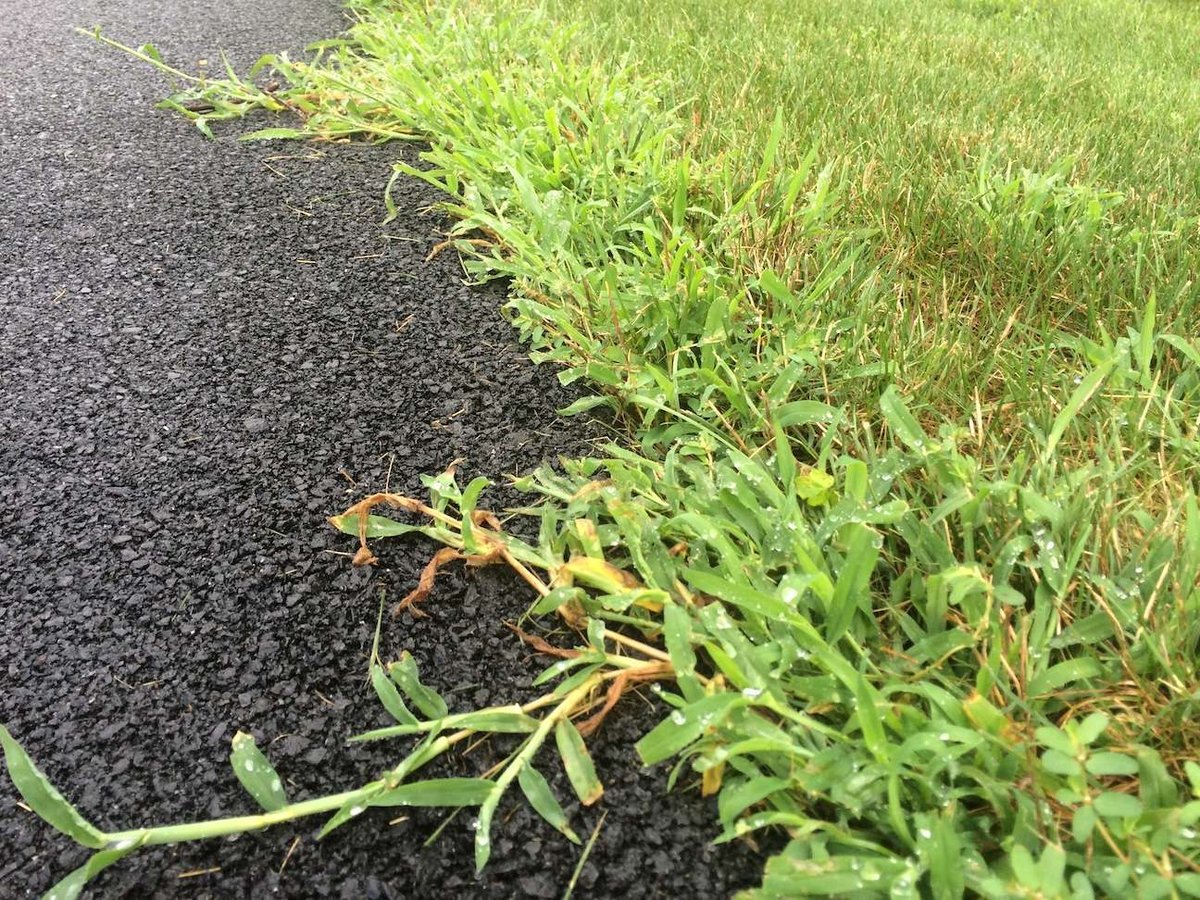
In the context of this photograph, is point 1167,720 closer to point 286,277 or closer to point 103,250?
point 286,277

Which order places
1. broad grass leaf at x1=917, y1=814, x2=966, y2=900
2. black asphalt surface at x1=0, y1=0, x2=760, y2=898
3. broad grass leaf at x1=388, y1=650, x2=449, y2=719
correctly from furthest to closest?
broad grass leaf at x1=388, y1=650, x2=449, y2=719, black asphalt surface at x1=0, y1=0, x2=760, y2=898, broad grass leaf at x1=917, y1=814, x2=966, y2=900

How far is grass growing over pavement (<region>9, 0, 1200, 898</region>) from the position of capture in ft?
2.89

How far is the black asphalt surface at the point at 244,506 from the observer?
91 centimetres

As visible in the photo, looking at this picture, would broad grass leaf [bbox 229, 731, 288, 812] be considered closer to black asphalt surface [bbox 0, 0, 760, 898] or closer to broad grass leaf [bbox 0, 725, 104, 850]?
black asphalt surface [bbox 0, 0, 760, 898]

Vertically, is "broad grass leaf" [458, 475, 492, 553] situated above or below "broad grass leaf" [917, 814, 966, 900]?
below

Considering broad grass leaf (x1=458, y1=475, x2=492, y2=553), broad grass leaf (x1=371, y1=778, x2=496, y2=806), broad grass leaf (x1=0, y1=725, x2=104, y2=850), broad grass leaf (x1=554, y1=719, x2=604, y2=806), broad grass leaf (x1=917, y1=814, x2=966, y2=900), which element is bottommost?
broad grass leaf (x1=0, y1=725, x2=104, y2=850)

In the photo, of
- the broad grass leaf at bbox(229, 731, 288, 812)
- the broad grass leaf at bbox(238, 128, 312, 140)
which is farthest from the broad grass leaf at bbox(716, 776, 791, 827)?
the broad grass leaf at bbox(238, 128, 312, 140)

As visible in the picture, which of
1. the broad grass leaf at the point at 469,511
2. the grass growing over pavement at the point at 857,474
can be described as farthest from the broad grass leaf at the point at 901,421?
the broad grass leaf at the point at 469,511

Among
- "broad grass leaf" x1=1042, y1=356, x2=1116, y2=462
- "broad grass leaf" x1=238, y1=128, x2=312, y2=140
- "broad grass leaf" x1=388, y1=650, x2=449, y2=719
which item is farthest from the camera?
"broad grass leaf" x1=238, y1=128, x2=312, y2=140

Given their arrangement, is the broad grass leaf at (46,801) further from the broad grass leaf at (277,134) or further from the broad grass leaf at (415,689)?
the broad grass leaf at (277,134)

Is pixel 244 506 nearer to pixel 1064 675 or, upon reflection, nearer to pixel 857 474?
pixel 857 474

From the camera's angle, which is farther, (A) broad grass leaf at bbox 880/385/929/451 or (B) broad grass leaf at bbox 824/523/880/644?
(A) broad grass leaf at bbox 880/385/929/451

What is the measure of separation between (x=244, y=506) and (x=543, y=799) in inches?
27.9

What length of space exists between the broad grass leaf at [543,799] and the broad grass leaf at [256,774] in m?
0.27
